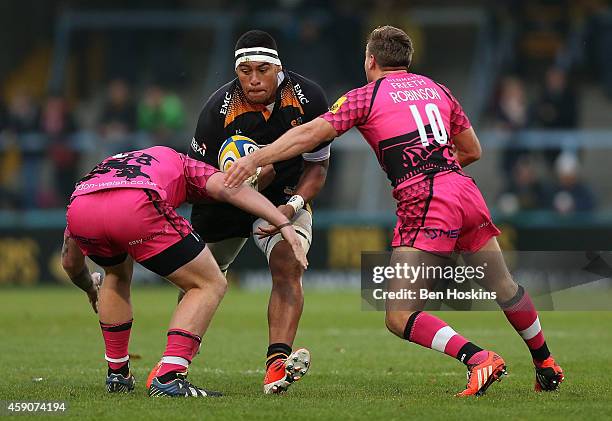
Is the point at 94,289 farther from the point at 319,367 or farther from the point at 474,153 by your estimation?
the point at 474,153

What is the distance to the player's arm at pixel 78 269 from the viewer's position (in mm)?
8320

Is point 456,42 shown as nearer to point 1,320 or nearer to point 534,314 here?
point 1,320

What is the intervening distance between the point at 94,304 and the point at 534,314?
314 centimetres

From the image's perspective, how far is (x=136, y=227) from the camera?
7.44 metres

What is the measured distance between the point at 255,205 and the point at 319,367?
2419mm

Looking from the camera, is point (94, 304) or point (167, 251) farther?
point (94, 304)

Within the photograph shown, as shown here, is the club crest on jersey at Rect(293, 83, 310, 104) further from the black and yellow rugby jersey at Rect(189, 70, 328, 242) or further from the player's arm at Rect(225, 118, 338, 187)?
the player's arm at Rect(225, 118, 338, 187)

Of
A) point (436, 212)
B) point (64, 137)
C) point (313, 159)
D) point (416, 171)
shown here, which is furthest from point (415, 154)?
point (64, 137)

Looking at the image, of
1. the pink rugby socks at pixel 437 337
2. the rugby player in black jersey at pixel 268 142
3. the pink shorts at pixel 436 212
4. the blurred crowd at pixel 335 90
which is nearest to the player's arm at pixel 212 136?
the rugby player in black jersey at pixel 268 142

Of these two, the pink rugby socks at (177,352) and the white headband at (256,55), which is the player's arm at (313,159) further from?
the pink rugby socks at (177,352)

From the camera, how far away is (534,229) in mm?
19000

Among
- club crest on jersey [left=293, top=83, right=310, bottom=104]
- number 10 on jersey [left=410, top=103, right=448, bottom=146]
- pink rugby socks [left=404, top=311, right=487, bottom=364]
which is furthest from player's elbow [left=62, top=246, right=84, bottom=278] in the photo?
number 10 on jersey [left=410, top=103, right=448, bottom=146]

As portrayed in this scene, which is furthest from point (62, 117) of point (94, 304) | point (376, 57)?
point (376, 57)

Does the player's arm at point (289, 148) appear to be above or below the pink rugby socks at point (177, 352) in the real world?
above
